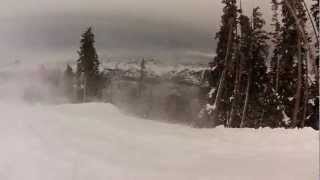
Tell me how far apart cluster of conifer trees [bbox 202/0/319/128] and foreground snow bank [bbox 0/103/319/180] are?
0.08m

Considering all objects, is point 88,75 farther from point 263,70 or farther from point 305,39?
point 305,39

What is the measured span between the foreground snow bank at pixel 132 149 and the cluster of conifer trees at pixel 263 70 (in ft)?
0.25

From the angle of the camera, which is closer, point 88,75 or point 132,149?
point 132,149

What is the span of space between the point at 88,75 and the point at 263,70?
1.96 ft

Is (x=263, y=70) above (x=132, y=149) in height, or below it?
above

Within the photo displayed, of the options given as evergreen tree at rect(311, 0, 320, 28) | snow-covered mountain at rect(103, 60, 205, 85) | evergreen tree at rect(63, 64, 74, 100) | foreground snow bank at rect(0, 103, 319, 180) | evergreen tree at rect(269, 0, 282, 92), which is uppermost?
evergreen tree at rect(311, 0, 320, 28)

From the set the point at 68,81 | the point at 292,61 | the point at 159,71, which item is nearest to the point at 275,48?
the point at 292,61

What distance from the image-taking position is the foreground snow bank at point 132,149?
1.68 meters

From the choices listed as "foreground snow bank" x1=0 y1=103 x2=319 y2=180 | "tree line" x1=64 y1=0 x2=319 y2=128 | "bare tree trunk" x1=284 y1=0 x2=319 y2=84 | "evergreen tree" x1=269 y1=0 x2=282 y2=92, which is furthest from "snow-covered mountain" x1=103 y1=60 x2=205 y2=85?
"bare tree trunk" x1=284 y1=0 x2=319 y2=84

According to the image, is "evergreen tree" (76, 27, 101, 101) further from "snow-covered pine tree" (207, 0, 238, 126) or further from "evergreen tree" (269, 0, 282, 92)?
"evergreen tree" (269, 0, 282, 92)

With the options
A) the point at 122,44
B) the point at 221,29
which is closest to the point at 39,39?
the point at 122,44

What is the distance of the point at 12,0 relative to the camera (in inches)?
79.6

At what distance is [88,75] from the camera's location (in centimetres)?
190

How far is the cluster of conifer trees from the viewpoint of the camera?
1.89 meters
